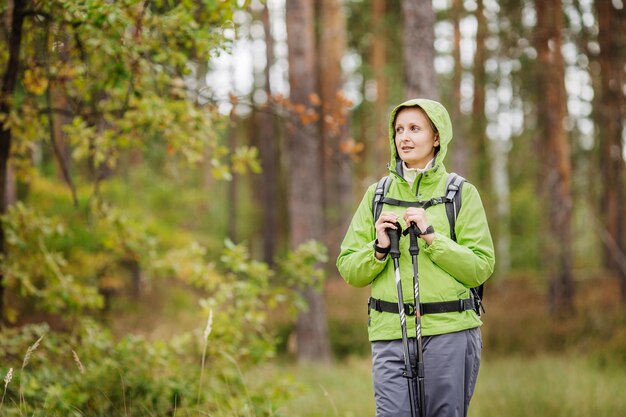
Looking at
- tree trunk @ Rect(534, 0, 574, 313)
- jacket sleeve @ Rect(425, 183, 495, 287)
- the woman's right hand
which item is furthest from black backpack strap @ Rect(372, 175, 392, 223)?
tree trunk @ Rect(534, 0, 574, 313)

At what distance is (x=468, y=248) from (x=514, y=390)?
15.1 feet

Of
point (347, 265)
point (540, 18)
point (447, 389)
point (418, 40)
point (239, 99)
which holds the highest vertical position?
point (540, 18)

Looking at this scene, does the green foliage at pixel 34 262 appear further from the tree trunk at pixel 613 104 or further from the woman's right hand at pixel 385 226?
the tree trunk at pixel 613 104

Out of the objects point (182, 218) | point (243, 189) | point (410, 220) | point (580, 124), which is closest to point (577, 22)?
point (580, 124)

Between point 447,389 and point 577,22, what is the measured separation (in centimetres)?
1404

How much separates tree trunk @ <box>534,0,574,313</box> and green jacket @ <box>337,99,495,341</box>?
33.7 feet

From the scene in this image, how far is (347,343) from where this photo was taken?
1222 centimetres

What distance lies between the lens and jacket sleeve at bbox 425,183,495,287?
3.03 meters

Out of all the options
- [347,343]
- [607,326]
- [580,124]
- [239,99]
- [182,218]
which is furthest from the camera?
[580,124]

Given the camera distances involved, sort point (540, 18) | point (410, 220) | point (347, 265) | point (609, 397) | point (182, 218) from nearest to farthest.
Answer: point (410, 220) → point (347, 265) → point (609, 397) → point (540, 18) → point (182, 218)

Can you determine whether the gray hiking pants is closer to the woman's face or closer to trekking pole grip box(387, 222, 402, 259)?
trekking pole grip box(387, 222, 402, 259)

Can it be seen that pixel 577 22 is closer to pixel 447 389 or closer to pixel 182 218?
pixel 182 218

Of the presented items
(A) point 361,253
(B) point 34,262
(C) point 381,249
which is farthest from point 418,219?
(B) point 34,262

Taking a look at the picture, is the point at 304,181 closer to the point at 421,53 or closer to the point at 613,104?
the point at 421,53
